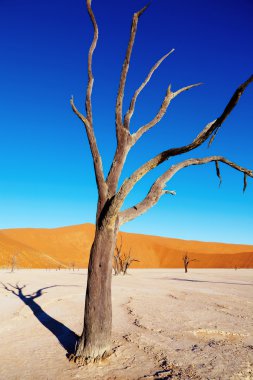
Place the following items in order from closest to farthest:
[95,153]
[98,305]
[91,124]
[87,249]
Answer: [98,305] < [95,153] < [91,124] < [87,249]

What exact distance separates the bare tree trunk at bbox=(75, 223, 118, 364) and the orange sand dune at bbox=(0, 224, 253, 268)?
48.5 meters

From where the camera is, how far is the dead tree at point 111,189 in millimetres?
5102

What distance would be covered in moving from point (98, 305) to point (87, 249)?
73.4 m

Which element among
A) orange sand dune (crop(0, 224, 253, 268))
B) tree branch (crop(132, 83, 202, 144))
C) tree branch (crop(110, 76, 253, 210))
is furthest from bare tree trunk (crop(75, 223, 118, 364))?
orange sand dune (crop(0, 224, 253, 268))

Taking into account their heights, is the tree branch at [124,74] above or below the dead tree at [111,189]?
above

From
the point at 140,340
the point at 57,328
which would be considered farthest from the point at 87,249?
the point at 140,340

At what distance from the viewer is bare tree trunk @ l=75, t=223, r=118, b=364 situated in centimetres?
514

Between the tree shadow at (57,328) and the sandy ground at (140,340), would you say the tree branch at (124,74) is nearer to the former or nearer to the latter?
the sandy ground at (140,340)

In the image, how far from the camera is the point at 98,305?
17.2 ft

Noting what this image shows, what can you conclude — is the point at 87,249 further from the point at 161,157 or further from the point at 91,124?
the point at 161,157

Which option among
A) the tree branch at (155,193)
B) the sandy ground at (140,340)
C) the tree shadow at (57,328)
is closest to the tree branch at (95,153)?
the tree branch at (155,193)

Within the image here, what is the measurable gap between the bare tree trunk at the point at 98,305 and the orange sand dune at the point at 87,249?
48.5m

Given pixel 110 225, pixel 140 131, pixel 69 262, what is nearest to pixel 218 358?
pixel 110 225

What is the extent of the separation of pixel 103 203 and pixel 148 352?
275 centimetres
